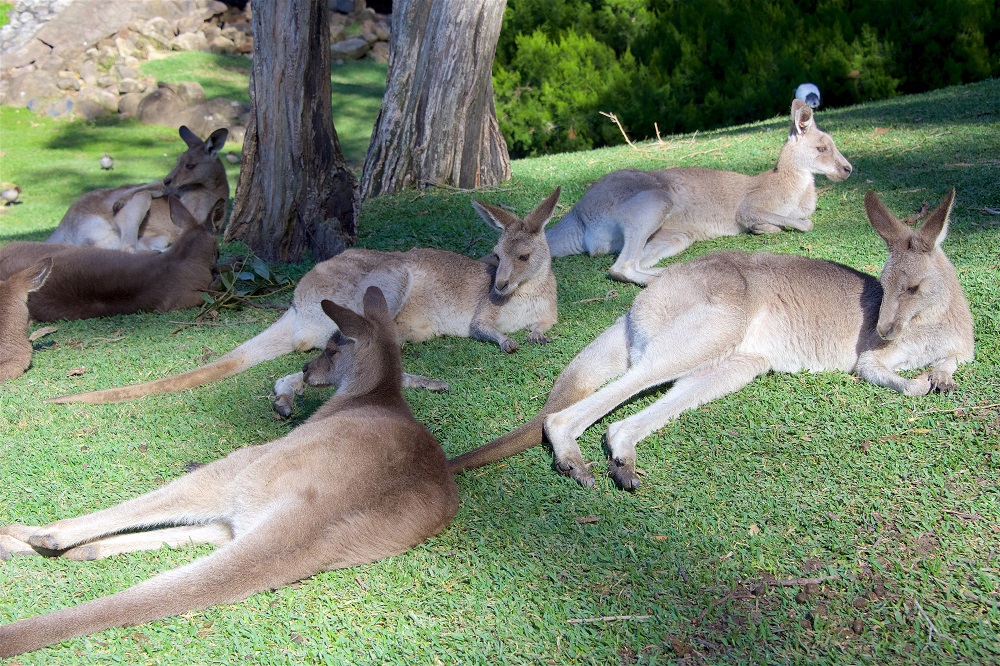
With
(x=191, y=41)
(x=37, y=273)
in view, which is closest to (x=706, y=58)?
(x=37, y=273)

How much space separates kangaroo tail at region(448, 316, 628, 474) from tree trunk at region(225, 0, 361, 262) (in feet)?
8.60

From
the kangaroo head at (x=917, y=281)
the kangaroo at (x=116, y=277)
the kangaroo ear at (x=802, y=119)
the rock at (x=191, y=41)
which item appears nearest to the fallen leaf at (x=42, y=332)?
the kangaroo at (x=116, y=277)

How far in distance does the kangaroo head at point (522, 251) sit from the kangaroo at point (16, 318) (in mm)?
2488

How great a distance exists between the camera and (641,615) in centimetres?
247

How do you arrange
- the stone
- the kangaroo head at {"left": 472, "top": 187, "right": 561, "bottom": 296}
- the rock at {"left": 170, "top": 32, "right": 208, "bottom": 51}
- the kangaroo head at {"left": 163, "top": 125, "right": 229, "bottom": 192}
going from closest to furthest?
the kangaroo head at {"left": 472, "top": 187, "right": 561, "bottom": 296} < the kangaroo head at {"left": 163, "top": 125, "right": 229, "bottom": 192} < the stone < the rock at {"left": 170, "top": 32, "right": 208, "bottom": 51}

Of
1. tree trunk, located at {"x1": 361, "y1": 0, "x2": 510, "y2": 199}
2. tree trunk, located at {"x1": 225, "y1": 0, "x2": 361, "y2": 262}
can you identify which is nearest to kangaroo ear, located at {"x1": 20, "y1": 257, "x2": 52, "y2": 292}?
tree trunk, located at {"x1": 225, "y1": 0, "x2": 361, "y2": 262}

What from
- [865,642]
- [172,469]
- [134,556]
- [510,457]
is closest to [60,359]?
[172,469]

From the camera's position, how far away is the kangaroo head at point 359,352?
10.6 ft

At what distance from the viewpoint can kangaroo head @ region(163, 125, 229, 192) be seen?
6.77 m

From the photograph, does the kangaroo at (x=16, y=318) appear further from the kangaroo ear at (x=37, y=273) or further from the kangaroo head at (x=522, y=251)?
the kangaroo head at (x=522, y=251)

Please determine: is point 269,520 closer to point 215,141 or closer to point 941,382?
point 941,382

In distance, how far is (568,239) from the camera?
18.9ft

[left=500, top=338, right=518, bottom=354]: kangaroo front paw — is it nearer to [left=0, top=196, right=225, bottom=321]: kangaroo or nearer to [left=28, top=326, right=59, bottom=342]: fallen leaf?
[left=0, top=196, right=225, bottom=321]: kangaroo

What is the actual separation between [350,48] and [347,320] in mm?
14558
